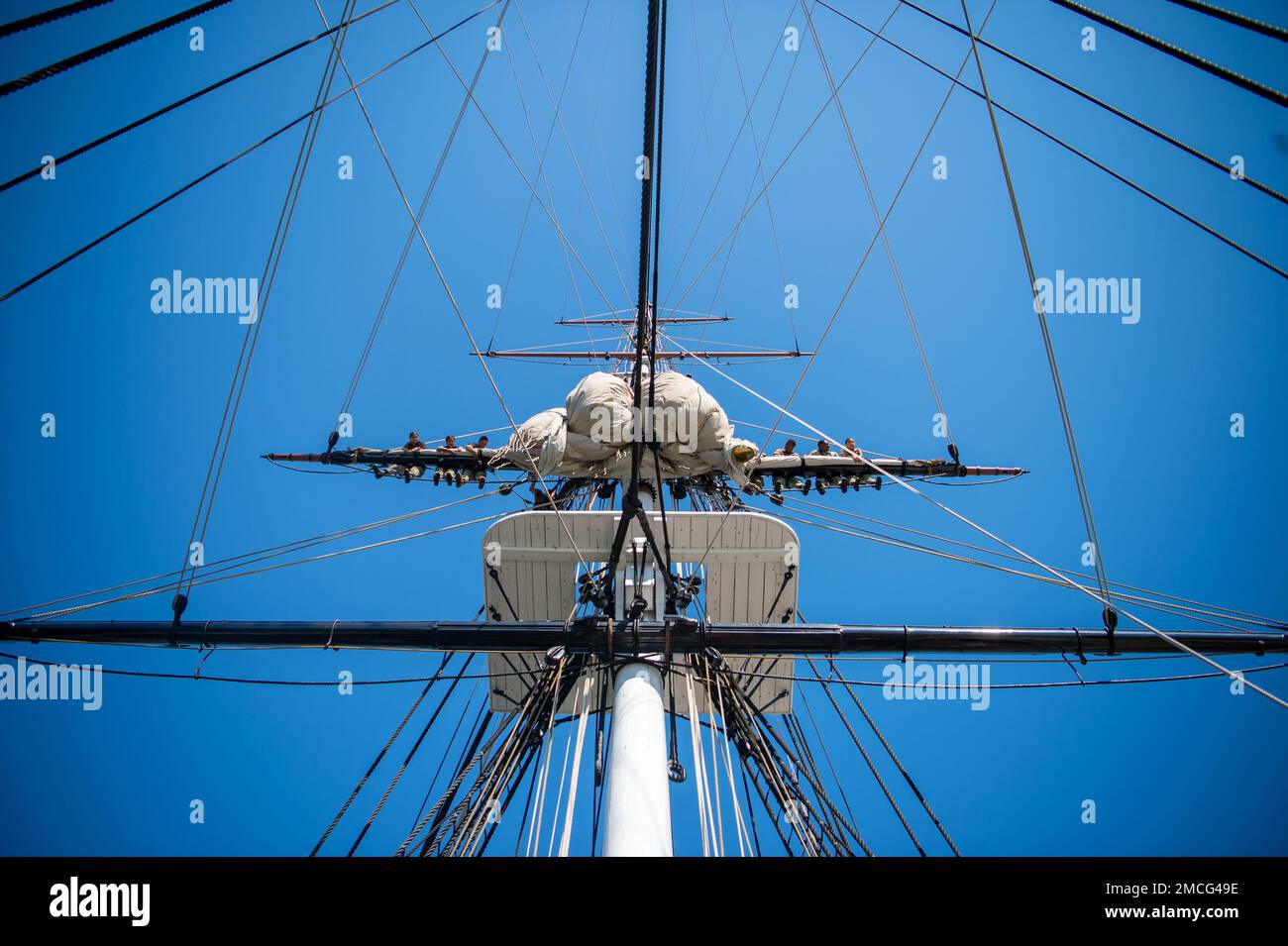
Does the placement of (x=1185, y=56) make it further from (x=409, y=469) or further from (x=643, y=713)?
(x=409, y=469)

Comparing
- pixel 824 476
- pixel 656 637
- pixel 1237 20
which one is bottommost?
pixel 656 637

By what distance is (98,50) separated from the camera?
2186 millimetres

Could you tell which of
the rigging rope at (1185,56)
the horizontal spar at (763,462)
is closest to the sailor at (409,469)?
the horizontal spar at (763,462)

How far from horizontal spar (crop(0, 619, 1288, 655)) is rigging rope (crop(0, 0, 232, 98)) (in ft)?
10.8

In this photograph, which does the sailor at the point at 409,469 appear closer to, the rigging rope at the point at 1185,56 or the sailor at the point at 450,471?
the sailor at the point at 450,471

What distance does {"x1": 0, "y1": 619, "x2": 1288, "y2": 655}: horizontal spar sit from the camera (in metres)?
4.18

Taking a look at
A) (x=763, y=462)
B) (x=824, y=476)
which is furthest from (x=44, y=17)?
(x=824, y=476)

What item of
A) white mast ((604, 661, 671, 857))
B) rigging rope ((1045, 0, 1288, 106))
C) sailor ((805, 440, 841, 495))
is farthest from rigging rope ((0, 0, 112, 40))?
sailor ((805, 440, 841, 495))

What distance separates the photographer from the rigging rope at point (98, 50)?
6.37 feet

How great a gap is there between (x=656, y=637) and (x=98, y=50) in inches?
162

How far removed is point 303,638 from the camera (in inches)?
166

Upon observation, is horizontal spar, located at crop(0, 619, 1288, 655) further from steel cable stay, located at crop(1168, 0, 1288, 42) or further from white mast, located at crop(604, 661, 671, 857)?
steel cable stay, located at crop(1168, 0, 1288, 42)
